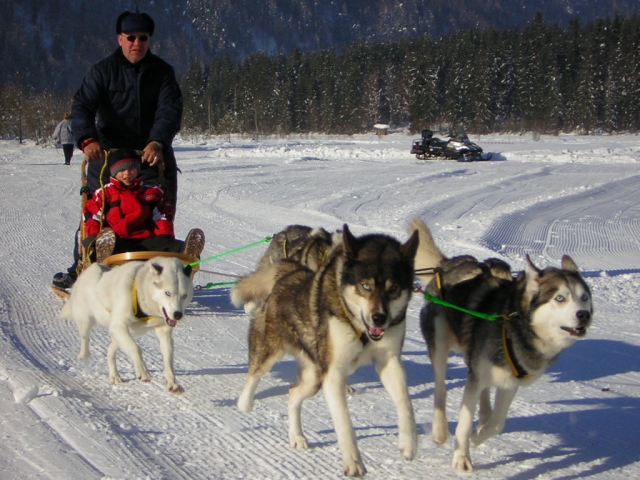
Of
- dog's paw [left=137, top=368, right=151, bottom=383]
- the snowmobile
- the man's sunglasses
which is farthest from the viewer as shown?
the snowmobile

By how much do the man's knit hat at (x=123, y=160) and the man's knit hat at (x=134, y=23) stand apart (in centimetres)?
101

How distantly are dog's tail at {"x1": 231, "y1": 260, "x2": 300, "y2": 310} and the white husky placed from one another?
0.39 m

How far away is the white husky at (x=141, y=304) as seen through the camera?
4.23m

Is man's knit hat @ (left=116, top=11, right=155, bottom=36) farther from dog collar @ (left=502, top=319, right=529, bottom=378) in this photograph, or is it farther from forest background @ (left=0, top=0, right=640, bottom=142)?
forest background @ (left=0, top=0, right=640, bottom=142)

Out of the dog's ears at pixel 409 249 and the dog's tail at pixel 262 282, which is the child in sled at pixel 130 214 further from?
the dog's ears at pixel 409 249

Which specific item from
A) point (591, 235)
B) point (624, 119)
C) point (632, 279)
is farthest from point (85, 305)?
point (624, 119)

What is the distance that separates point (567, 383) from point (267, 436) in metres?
2.15

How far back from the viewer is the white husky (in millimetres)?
4230

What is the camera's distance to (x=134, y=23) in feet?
19.2

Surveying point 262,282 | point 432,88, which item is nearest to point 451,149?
point 262,282

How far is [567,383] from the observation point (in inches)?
182

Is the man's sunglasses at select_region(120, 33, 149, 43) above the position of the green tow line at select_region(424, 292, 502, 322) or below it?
above

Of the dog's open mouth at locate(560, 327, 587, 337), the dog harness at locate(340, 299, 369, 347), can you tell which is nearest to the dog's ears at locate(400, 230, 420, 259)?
the dog harness at locate(340, 299, 369, 347)

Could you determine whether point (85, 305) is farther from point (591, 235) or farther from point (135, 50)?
point (591, 235)
